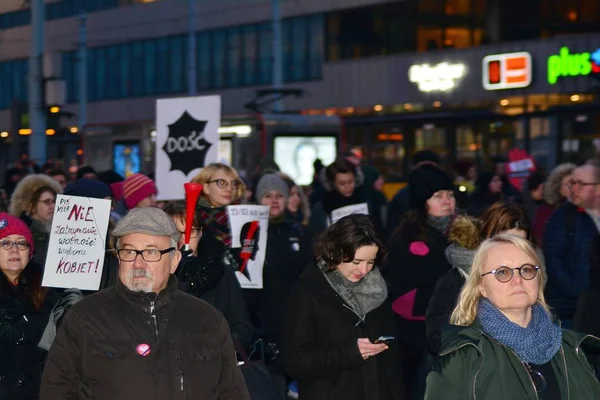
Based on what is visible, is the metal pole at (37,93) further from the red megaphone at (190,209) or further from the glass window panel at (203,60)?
the glass window panel at (203,60)

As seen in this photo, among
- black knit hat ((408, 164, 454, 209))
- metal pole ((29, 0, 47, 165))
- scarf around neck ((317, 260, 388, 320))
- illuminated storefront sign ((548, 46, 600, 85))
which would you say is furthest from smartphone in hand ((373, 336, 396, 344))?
illuminated storefront sign ((548, 46, 600, 85))

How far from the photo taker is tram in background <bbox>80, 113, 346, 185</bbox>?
76.1 ft

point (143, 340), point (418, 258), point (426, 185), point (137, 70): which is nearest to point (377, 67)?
point (137, 70)

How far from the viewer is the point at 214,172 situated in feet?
27.9

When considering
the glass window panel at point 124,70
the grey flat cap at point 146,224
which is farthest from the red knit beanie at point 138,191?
the glass window panel at point 124,70

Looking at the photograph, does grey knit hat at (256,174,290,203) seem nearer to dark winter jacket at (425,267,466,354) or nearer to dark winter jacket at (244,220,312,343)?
dark winter jacket at (244,220,312,343)

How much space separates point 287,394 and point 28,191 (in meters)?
3.00

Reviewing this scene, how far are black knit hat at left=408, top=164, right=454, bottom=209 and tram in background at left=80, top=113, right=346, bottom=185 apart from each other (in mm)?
13860

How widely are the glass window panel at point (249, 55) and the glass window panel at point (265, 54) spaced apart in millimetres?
341

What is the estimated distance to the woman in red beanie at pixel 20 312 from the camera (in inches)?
257

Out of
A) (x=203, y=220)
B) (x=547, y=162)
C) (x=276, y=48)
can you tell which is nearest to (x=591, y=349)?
(x=203, y=220)

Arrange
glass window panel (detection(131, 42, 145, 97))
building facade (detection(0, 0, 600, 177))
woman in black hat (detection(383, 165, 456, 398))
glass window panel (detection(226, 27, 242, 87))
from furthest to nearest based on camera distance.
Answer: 1. glass window panel (detection(131, 42, 145, 97))
2. glass window panel (detection(226, 27, 242, 87))
3. building facade (detection(0, 0, 600, 177))
4. woman in black hat (detection(383, 165, 456, 398))

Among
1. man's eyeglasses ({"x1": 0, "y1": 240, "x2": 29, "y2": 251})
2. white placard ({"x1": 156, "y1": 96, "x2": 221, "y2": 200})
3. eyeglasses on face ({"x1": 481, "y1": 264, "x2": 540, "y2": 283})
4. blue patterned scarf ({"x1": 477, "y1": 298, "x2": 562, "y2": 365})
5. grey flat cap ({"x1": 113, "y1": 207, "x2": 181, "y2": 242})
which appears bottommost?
blue patterned scarf ({"x1": 477, "y1": 298, "x2": 562, "y2": 365})

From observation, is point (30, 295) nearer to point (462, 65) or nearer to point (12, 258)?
point (12, 258)
